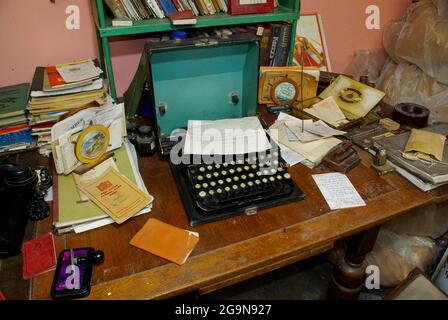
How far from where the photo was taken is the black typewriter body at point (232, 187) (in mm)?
935

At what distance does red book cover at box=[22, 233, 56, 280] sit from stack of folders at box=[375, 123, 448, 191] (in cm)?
101

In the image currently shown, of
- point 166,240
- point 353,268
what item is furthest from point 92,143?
point 353,268

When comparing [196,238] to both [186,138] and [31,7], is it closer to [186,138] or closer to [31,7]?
[186,138]

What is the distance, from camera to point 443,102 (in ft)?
5.09

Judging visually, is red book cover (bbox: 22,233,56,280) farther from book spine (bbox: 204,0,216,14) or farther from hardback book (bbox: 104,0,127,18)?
book spine (bbox: 204,0,216,14)

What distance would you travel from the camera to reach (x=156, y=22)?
1.21 metres

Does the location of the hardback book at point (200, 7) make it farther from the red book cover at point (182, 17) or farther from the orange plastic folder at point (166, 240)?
the orange plastic folder at point (166, 240)

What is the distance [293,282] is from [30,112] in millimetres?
1339

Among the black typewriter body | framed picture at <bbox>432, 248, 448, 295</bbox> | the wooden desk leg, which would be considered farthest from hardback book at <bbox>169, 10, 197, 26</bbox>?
framed picture at <bbox>432, 248, 448, 295</bbox>

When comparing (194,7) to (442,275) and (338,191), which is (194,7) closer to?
(338,191)

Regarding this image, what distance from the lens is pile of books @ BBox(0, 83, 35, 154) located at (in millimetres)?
1124

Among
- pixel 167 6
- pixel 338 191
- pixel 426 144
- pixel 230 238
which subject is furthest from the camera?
pixel 167 6

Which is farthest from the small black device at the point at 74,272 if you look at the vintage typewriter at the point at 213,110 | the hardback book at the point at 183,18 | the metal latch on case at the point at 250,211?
the hardback book at the point at 183,18

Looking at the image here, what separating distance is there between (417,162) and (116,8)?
3.59 ft
